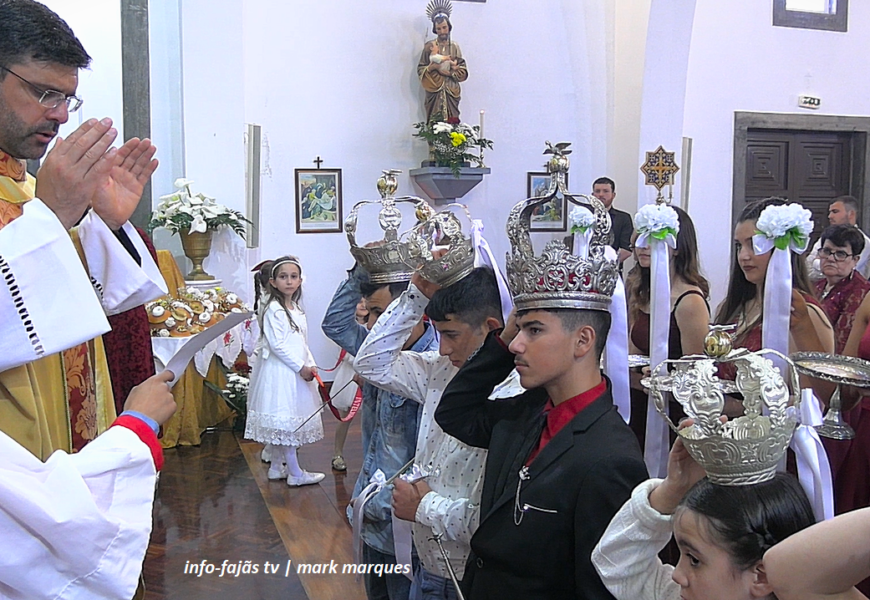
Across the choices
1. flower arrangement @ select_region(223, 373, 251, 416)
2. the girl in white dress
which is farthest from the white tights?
flower arrangement @ select_region(223, 373, 251, 416)

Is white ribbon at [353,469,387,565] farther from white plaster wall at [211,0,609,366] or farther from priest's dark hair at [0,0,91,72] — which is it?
white plaster wall at [211,0,609,366]

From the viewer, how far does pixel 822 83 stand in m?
9.25

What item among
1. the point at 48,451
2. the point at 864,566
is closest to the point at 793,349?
the point at 864,566

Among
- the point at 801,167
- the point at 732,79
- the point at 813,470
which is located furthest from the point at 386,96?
the point at 813,470

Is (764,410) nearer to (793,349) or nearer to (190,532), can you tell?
(793,349)

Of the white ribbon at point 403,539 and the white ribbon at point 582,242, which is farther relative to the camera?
the white ribbon at point 403,539

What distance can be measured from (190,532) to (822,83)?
8611mm

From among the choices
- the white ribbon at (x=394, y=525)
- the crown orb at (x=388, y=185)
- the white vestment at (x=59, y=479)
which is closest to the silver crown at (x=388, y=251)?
the crown orb at (x=388, y=185)

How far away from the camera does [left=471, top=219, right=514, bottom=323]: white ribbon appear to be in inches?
88.9

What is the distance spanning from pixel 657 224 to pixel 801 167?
757cm

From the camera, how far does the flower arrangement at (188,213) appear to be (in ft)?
21.0

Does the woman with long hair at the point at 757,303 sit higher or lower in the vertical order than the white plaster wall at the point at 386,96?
lower

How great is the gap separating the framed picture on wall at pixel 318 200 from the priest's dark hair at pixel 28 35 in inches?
260

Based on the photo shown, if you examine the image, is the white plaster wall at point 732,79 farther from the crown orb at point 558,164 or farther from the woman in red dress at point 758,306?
the crown orb at point 558,164
